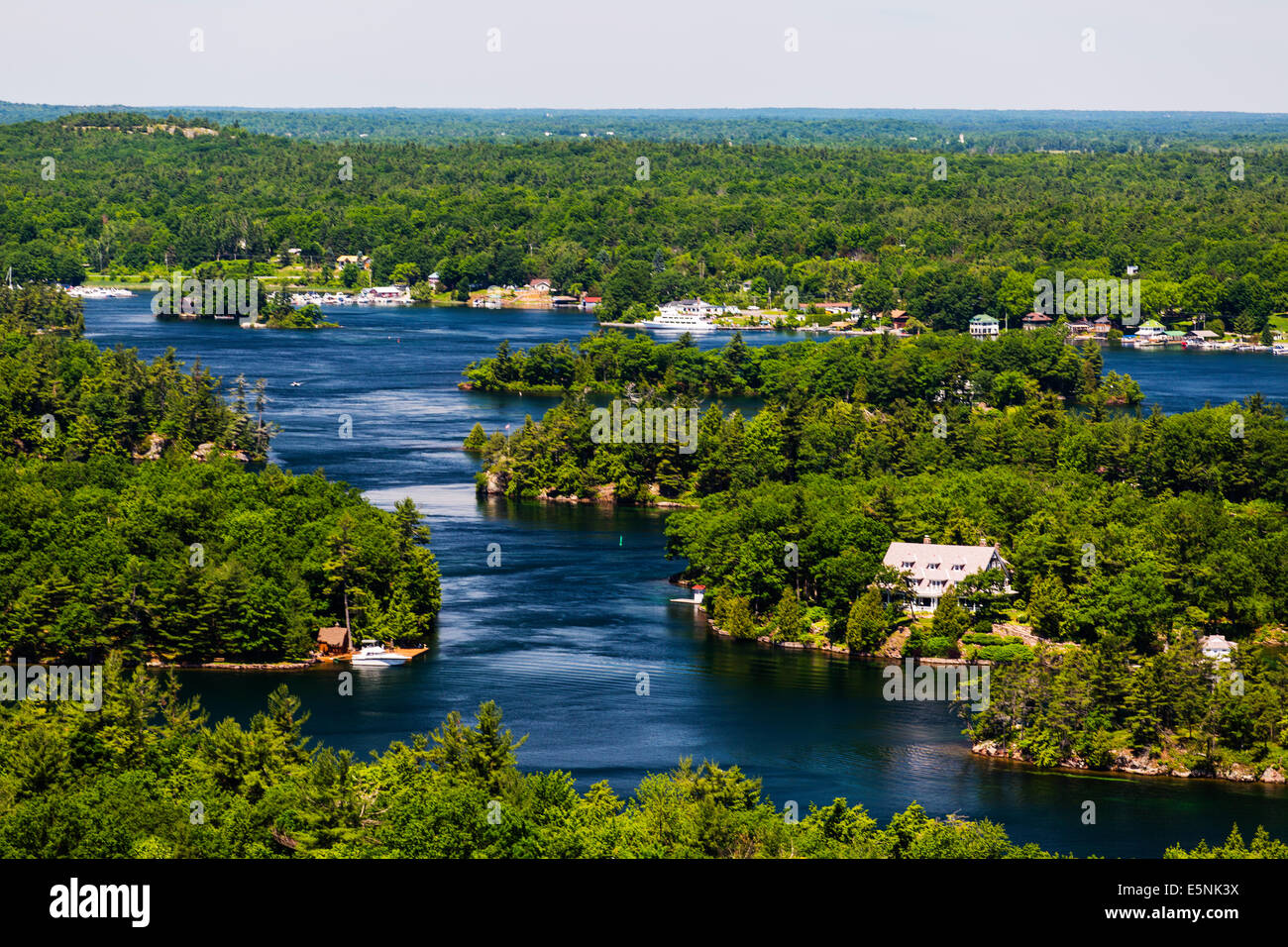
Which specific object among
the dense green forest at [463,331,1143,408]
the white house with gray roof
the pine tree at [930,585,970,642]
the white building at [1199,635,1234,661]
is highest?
the dense green forest at [463,331,1143,408]

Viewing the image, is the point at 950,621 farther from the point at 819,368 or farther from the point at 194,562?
the point at 819,368

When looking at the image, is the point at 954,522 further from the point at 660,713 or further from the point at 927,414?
the point at 927,414

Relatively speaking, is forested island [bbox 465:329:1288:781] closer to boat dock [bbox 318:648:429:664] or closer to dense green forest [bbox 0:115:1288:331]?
boat dock [bbox 318:648:429:664]

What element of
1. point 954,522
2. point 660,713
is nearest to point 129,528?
point 660,713

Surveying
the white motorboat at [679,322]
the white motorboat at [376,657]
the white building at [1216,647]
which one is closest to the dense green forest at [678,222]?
the white motorboat at [679,322]

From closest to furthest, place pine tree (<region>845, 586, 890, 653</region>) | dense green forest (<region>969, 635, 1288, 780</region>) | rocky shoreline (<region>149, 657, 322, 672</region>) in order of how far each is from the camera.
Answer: dense green forest (<region>969, 635, 1288, 780</region>) < rocky shoreline (<region>149, 657, 322, 672</region>) < pine tree (<region>845, 586, 890, 653</region>)

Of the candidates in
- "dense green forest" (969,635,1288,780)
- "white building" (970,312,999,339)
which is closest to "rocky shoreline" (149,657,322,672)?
"dense green forest" (969,635,1288,780)

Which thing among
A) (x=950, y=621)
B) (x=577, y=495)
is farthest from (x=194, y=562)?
(x=577, y=495)
